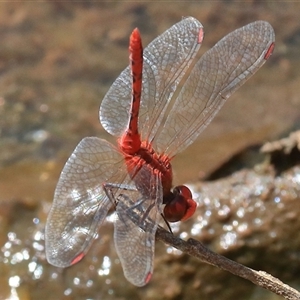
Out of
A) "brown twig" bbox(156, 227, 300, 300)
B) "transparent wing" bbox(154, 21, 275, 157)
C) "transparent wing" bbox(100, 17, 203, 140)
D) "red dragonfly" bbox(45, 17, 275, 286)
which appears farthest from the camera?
"transparent wing" bbox(100, 17, 203, 140)

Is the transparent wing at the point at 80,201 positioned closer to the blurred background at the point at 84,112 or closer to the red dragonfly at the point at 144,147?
the red dragonfly at the point at 144,147

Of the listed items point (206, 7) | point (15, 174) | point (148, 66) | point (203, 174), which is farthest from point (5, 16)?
point (148, 66)

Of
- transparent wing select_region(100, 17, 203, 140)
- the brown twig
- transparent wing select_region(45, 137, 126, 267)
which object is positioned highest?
transparent wing select_region(100, 17, 203, 140)

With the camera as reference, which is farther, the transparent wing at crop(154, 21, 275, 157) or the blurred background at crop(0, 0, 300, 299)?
the blurred background at crop(0, 0, 300, 299)

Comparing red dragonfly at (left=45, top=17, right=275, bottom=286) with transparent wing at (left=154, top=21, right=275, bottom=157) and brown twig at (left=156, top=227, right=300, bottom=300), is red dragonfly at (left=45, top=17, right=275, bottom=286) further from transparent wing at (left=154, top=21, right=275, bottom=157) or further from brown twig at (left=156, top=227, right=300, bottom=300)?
brown twig at (left=156, top=227, right=300, bottom=300)

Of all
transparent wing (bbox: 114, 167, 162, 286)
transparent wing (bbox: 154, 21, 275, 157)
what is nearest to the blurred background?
transparent wing (bbox: 154, 21, 275, 157)

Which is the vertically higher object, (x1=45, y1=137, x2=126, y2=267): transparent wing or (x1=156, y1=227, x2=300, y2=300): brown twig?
(x1=156, y1=227, x2=300, y2=300): brown twig

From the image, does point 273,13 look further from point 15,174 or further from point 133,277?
point 133,277
